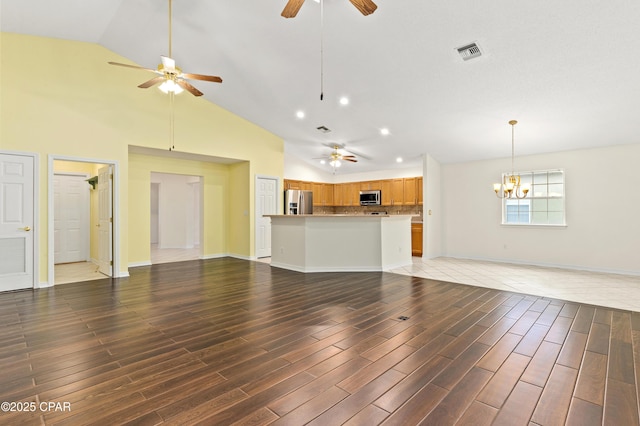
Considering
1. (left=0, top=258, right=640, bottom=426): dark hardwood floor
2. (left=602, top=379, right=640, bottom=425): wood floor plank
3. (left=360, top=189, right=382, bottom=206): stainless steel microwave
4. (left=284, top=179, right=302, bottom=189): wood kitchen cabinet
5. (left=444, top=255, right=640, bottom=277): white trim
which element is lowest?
(left=602, top=379, right=640, bottom=425): wood floor plank

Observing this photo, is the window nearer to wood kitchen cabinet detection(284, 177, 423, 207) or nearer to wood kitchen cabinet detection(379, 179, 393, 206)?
wood kitchen cabinet detection(284, 177, 423, 207)

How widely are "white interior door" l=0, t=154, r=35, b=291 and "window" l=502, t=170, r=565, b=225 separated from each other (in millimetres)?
9181

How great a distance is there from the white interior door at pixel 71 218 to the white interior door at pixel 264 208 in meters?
4.05

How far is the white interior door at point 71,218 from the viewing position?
23.3 feet

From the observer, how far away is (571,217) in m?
6.49

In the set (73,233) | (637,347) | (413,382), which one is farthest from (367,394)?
(73,233)

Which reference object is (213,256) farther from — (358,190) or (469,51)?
(469,51)

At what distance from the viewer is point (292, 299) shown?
163 inches

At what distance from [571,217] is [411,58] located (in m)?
5.02

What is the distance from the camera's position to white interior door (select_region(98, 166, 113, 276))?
5.65 m

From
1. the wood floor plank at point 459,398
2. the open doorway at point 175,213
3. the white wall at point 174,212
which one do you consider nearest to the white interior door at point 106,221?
the open doorway at point 175,213

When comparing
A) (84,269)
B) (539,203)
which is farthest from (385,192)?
(84,269)

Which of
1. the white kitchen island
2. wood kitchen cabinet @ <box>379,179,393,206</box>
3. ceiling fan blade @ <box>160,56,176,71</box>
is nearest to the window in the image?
wood kitchen cabinet @ <box>379,179,393,206</box>

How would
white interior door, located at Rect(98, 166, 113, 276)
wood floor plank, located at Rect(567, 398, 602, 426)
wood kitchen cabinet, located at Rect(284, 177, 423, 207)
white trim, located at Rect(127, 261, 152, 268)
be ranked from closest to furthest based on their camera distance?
wood floor plank, located at Rect(567, 398, 602, 426), white interior door, located at Rect(98, 166, 113, 276), white trim, located at Rect(127, 261, 152, 268), wood kitchen cabinet, located at Rect(284, 177, 423, 207)
